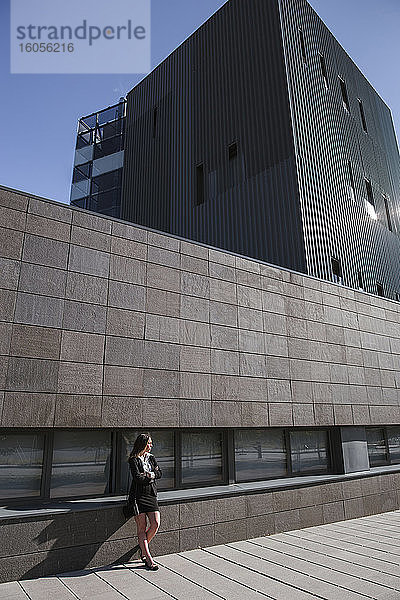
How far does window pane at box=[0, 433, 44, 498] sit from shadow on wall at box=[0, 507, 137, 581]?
52cm

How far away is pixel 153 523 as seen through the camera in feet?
18.9

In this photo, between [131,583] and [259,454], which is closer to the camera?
[131,583]

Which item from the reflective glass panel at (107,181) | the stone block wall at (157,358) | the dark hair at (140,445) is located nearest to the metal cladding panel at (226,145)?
the stone block wall at (157,358)

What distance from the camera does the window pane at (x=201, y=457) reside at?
7.27 m

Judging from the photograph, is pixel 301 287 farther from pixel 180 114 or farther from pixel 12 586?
pixel 180 114

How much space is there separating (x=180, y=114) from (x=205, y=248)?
1188 centimetres

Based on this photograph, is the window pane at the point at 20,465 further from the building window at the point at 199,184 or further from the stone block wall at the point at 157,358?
the building window at the point at 199,184

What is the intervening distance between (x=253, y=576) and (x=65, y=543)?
2.54m

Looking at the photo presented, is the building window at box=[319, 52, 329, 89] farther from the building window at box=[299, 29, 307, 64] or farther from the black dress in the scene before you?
the black dress

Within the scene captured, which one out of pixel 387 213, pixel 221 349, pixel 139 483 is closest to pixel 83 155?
pixel 387 213

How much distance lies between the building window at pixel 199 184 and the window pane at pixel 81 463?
1150cm

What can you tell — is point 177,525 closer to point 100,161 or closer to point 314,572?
point 314,572

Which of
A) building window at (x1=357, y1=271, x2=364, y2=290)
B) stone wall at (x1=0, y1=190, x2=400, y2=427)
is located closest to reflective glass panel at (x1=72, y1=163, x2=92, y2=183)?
building window at (x1=357, y1=271, x2=364, y2=290)

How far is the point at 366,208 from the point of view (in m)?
16.6
